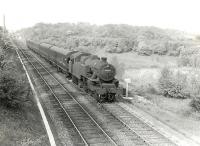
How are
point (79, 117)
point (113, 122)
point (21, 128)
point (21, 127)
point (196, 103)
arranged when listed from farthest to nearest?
point (196, 103), point (79, 117), point (113, 122), point (21, 127), point (21, 128)

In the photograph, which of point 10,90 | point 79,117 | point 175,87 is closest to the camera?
point 10,90

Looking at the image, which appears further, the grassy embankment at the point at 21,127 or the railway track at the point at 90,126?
the railway track at the point at 90,126

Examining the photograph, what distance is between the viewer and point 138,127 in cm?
1496

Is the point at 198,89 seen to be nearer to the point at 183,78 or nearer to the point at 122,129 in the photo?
the point at 183,78

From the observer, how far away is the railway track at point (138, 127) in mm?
13055

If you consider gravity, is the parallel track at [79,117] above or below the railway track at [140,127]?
above

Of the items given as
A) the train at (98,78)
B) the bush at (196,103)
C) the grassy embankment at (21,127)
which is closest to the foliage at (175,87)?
the bush at (196,103)

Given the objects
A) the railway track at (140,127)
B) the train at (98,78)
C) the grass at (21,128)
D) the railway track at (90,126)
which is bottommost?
the railway track at (140,127)

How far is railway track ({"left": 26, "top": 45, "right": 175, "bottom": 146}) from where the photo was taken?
13.1 meters

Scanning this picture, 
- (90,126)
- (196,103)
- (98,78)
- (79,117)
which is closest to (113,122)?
(90,126)

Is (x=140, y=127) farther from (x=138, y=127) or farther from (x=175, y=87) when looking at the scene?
(x=175, y=87)

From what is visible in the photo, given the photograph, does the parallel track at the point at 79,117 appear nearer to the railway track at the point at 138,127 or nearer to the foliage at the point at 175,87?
the railway track at the point at 138,127

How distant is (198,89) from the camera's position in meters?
19.5

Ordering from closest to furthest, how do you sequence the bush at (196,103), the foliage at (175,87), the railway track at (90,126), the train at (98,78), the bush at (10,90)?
1. the railway track at (90,126)
2. the bush at (10,90)
3. the bush at (196,103)
4. the train at (98,78)
5. the foliage at (175,87)
